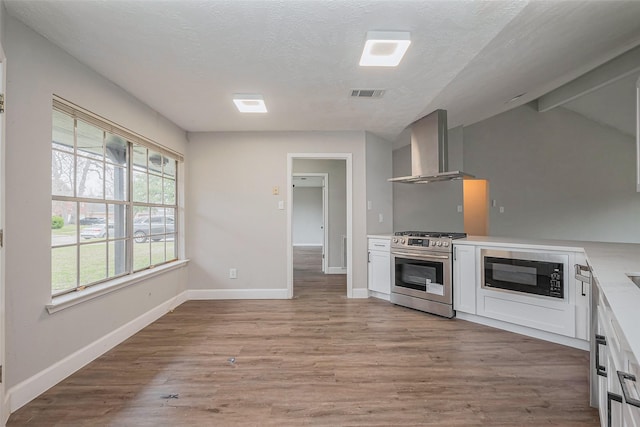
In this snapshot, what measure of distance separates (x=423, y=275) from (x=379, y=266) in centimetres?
63

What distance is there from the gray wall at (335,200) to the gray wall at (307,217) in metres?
4.91

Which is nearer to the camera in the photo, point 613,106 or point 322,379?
point 322,379

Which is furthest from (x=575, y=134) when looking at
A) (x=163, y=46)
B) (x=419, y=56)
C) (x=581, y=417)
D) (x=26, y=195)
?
(x=26, y=195)

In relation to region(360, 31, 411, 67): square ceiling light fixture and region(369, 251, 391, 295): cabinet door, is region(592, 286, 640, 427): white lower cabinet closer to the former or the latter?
region(360, 31, 411, 67): square ceiling light fixture

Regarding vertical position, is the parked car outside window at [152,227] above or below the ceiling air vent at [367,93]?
below

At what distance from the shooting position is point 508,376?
2.00 metres

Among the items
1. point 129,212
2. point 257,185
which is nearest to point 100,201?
point 129,212

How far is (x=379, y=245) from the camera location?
12.5ft

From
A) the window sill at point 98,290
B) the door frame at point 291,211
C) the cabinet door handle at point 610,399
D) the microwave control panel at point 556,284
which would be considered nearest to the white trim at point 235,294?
the door frame at point 291,211

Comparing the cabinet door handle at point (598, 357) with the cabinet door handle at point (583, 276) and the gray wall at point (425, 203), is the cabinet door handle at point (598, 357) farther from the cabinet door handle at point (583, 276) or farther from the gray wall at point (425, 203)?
the gray wall at point (425, 203)

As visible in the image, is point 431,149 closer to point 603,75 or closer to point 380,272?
point 380,272

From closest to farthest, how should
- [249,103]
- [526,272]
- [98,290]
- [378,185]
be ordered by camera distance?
[98,290], [526,272], [249,103], [378,185]

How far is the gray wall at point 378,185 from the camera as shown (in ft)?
13.3

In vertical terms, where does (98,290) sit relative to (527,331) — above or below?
above
